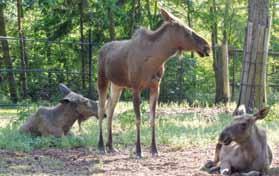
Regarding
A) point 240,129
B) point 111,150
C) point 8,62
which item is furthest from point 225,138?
point 8,62

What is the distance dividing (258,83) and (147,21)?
11696 mm

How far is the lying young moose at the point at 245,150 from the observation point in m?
7.11

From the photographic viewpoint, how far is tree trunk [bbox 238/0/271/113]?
13.2m

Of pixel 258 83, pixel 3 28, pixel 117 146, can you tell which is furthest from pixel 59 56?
pixel 117 146

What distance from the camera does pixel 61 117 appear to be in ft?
34.0

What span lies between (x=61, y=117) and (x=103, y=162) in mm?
2367

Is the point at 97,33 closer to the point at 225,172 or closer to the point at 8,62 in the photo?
the point at 8,62

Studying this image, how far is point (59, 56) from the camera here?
23.3 metres

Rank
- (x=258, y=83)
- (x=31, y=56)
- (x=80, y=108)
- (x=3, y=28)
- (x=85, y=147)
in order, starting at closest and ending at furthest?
1. (x=85, y=147)
2. (x=80, y=108)
3. (x=258, y=83)
4. (x=3, y=28)
5. (x=31, y=56)

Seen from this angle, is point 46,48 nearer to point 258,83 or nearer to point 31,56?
point 31,56

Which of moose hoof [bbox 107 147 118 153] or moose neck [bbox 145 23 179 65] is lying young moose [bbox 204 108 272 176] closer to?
moose neck [bbox 145 23 179 65]

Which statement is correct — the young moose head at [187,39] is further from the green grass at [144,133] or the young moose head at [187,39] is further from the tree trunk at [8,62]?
the tree trunk at [8,62]

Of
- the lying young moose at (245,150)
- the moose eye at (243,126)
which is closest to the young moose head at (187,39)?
the lying young moose at (245,150)

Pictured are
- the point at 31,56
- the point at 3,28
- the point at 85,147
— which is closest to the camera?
the point at 85,147
